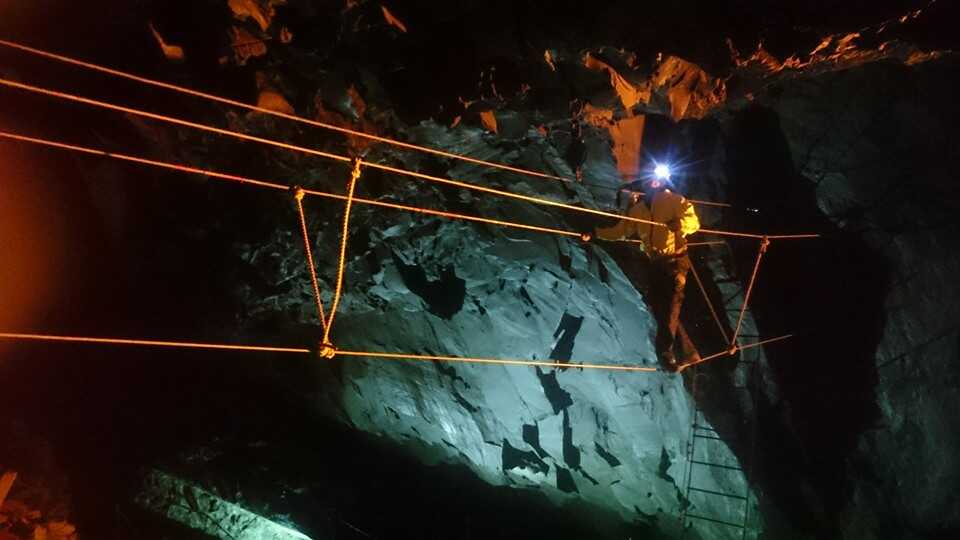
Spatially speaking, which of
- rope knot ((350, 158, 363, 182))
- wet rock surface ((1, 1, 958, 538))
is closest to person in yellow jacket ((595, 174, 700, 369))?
wet rock surface ((1, 1, 958, 538))

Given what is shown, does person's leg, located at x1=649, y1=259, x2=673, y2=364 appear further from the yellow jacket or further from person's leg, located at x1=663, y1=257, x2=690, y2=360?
the yellow jacket

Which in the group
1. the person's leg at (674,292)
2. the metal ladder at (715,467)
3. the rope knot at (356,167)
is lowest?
the metal ladder at (715,467)

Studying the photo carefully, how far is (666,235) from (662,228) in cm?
9

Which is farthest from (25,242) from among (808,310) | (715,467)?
(808,310)

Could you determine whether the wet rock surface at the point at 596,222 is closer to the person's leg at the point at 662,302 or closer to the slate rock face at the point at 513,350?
the slate rock face at the point at 513,350

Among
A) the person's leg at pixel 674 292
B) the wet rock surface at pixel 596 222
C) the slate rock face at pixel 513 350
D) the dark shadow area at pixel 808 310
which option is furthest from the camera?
the slate rock face at pixel 513 350

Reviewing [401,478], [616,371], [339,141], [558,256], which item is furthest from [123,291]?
[616,371]

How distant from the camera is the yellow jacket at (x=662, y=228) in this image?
18.7ft

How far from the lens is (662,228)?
5.86m

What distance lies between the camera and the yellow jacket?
5.71m

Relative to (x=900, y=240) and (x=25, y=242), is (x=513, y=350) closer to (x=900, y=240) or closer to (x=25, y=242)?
(x=900, y=240)

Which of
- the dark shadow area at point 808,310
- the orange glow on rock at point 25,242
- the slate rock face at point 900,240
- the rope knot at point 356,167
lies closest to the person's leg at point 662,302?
the dark shadow area at point 808,310

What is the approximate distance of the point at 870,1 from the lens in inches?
185

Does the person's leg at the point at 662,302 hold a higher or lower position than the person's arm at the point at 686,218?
lower
